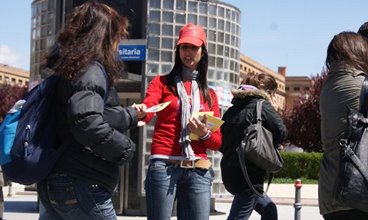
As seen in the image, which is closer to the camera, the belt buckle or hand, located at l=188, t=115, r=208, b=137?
hand, located at l=188, t=115, r=208, b=137

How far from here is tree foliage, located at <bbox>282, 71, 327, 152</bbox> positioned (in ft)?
144

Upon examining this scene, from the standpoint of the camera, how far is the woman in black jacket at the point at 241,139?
6328mm

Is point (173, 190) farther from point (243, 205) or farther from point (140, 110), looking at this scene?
point (243, 205)

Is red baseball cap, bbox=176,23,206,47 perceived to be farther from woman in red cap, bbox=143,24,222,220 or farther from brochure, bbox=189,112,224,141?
brochure, bbox=189,112,224,141

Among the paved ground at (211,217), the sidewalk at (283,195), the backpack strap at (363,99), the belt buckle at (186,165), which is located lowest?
the sidewalk at (283,195)

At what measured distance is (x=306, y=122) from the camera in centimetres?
4472

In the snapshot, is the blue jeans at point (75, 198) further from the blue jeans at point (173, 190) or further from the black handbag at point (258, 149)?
the black handbag at point (258, 149)

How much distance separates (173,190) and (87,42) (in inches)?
65.2

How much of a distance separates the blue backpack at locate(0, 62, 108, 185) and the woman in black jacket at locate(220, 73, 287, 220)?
8.98 feet

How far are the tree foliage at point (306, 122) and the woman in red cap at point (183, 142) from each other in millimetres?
38202

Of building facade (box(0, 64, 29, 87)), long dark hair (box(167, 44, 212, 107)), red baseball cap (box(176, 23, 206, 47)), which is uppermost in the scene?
building facade (box(0, 64, 29, 87))

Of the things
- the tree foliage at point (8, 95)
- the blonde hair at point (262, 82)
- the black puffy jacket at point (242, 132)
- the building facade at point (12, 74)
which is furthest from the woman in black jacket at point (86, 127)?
the building facade at point (12, 74)

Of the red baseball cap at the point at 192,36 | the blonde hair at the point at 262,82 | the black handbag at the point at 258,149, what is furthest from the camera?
the blonde hair at the point at 262,82

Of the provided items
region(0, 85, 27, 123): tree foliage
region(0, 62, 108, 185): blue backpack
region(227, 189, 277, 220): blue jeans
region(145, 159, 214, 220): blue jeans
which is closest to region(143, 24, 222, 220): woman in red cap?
region(145, 159, 214, 220): blue jeans
